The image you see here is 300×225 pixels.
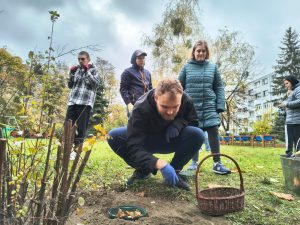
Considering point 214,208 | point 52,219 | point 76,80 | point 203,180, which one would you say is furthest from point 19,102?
point 76,80

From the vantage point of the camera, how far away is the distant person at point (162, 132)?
8.52 feet

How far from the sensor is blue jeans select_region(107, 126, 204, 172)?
10.3 feet

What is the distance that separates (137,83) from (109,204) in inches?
81.7

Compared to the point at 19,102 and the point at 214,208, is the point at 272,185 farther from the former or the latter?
the point at 19,102

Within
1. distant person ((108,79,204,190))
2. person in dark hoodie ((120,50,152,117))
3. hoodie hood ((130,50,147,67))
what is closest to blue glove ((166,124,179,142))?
distant person ((108,79,204,190))

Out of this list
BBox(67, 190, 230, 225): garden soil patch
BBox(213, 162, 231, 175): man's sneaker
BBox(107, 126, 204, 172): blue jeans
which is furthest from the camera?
BBox(213, 162, 231, 175): man's sneaker

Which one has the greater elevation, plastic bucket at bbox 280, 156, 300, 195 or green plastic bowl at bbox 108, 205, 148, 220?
plastic bucket at bbox 280, 156, 300, 195

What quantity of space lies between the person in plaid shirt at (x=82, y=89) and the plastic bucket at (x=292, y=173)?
8.63ft

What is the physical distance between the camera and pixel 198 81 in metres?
4.02

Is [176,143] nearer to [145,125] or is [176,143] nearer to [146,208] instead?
[145,125]

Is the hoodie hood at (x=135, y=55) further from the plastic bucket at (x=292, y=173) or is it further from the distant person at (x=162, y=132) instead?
the plastic bucket at (x=292, y=173)

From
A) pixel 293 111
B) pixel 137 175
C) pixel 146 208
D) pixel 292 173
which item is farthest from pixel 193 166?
pixel 293 111

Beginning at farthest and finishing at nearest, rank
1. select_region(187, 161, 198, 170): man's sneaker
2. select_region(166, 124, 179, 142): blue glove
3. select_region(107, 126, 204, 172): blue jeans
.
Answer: select_region(187, 161, 198, 170): man's sneaker < select_region(107, 126, 204, 172): blue jeans < select_region(166, 124, 179, 142): blue glove

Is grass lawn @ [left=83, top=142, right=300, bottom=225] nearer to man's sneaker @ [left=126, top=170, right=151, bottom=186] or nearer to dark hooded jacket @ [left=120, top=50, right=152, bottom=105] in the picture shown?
man's sneaker @ [left=126, top=170, right=151, bottom=186]
